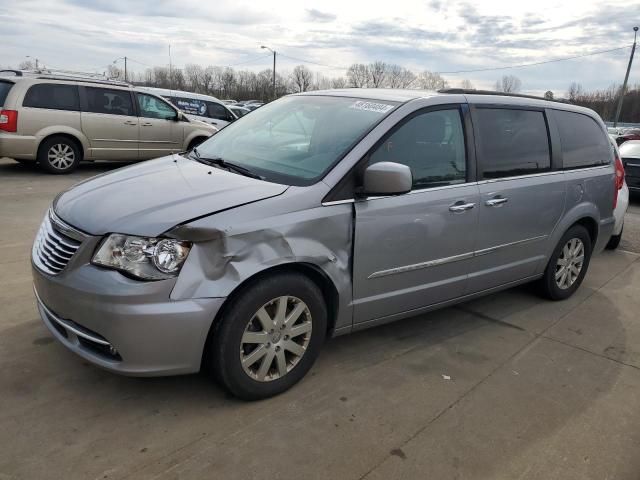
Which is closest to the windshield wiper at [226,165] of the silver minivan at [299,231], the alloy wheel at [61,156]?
the silver minivan at [299,231]

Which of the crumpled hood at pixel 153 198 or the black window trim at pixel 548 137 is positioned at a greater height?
the black window trim at pixel 548 137

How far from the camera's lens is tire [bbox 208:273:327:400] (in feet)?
8.84

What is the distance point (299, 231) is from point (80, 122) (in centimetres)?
858

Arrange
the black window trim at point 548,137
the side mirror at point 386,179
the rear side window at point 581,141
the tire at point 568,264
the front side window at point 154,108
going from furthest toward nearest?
the front side window at point 154,108
the tire at point 568,264
the rear side window at point 581,141
the black window trim at point 548,137
the side mirror at point 386,179

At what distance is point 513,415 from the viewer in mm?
2994

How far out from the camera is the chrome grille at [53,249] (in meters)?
2.71

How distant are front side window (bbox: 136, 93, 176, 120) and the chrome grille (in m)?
8.44

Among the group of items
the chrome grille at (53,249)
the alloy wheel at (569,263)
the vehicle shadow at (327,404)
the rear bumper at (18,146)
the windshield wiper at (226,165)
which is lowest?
the vehicle shadow at (327,404)

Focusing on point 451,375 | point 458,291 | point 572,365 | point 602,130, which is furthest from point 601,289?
point 451,375

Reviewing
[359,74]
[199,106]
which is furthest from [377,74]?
[199,106]

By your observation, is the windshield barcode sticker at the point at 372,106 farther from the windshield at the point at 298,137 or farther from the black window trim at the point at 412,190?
the black window trim at the point at 412,190

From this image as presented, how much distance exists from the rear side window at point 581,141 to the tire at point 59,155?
861 centimetres

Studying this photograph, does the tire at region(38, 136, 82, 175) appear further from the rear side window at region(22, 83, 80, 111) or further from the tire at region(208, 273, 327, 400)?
the tire at region(208, 273, 327, 400)

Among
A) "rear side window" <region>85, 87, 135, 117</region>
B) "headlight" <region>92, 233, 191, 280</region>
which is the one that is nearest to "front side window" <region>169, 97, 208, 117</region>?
"rear side window" <region>85, 87, 135, 117</region>
